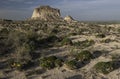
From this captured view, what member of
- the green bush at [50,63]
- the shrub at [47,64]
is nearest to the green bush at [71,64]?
the green bush at [50,63]

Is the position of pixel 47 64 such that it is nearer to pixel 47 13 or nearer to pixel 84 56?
pixel 84 56

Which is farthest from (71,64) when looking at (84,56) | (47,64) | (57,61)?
(84,56)

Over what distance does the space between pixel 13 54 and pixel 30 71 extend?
11.7ft

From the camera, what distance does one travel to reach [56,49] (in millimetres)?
19656

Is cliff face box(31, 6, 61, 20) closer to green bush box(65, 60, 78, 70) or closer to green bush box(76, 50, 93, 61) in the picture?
green bush box(76, 50, 93, 61)

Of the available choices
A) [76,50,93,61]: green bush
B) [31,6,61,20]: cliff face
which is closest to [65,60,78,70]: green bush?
[76,50,93,61]: green bush

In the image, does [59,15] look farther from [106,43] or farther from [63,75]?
[63,75]

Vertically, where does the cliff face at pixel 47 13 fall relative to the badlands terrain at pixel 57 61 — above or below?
below

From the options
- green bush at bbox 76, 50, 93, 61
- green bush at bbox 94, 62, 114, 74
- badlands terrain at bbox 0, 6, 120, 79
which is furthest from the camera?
green bush at bbox 76, 50, 93, 61

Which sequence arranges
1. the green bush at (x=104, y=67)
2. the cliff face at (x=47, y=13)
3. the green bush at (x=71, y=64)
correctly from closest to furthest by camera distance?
the green bush at (x=104, y=67) → the green bush at (x=71, y=64) → the cliff face at (x=47, y=13)

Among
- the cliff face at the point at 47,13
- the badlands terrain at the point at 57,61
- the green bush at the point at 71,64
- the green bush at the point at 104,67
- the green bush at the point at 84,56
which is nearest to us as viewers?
the badlands terrain at the point at 57,61

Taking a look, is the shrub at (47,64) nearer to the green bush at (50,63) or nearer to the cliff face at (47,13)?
the green bush at (50,63)

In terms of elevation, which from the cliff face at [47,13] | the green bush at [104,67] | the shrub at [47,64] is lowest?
the cliff face at [47,13]

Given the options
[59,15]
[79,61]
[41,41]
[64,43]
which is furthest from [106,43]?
[59,15]
